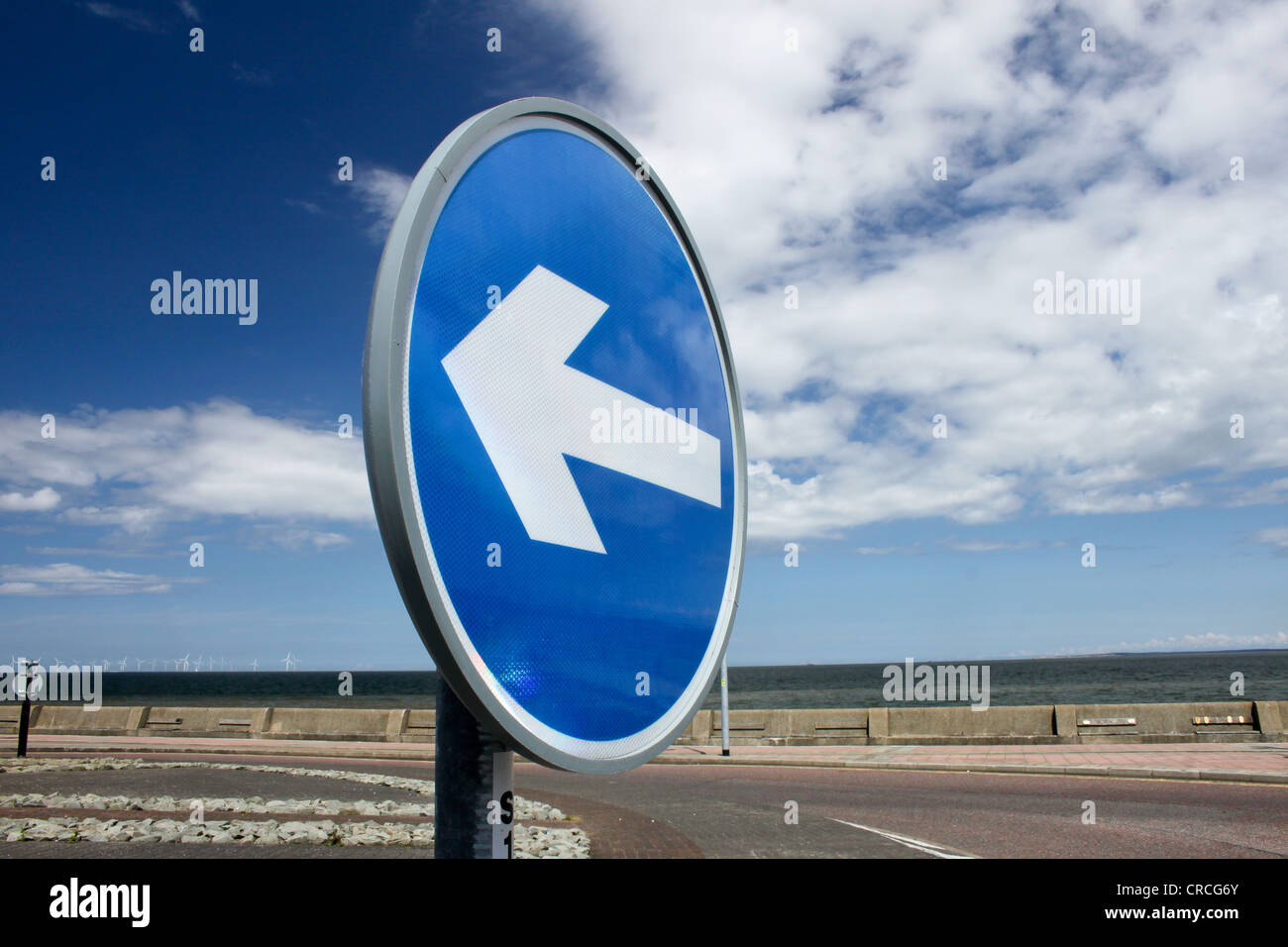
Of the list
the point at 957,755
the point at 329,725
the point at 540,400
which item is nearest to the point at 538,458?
the point at 540,400

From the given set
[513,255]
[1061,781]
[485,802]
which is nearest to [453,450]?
[513,255]

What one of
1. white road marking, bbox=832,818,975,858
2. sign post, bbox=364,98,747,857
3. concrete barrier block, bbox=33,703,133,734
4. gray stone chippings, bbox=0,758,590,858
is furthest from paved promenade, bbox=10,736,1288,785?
sign post, bbox=364,98,747,857

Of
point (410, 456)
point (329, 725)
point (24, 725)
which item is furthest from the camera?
point (329, 725)

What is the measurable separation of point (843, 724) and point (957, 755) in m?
3.86

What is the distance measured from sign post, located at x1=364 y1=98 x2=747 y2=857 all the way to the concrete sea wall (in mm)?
15923

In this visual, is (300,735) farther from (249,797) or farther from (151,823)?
(151,823)

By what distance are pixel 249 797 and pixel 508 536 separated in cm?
1138

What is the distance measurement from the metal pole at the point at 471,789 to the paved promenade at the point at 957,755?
15493 mm

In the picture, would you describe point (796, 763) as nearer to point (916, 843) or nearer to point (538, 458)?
point (916, 843)

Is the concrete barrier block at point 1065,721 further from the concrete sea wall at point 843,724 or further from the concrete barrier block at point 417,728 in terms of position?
the concrete barrier block at point 417,728

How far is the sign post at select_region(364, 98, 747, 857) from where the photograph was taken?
0.98 metres

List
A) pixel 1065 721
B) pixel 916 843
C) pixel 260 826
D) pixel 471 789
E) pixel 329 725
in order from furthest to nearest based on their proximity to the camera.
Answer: pixel 329 725 → pixel 1065 721 → pixel 916 843 → pixel 260 826 → pixel 471 789

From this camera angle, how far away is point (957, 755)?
55.4ft

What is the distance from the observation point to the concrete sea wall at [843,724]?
58.9 feet
